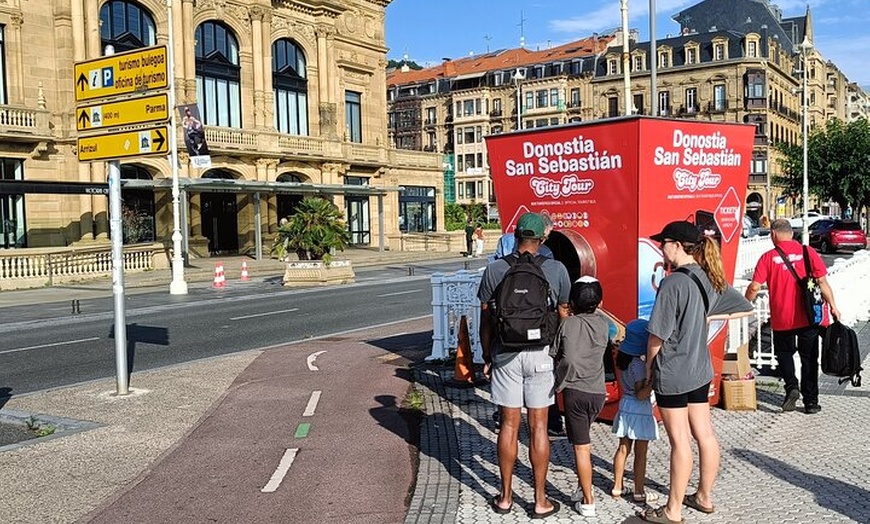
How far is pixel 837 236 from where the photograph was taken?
36656mm

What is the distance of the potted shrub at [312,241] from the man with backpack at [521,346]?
21696 millimetres

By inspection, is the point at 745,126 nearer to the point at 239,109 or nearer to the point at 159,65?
the point at 159,65

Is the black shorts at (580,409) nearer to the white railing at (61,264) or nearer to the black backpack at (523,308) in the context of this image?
the black backpack at (523,308)

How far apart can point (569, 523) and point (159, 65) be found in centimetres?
713

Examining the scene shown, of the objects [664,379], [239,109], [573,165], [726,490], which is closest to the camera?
[664,379]

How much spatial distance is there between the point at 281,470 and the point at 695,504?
3266 mm

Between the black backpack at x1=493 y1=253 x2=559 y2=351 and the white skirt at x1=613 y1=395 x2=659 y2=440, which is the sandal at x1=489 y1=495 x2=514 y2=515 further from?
the black backpack at x1=493 y1=253 x2=559 y2=351

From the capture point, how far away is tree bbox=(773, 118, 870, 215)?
1933 inches

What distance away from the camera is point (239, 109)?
43.2m

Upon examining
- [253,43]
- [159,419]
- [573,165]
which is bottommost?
[159,419]

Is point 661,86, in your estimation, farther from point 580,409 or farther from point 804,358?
point 580,409

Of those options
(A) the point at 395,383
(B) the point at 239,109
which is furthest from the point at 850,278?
(B) the point at 239,109

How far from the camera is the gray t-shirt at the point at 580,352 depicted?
5656mm

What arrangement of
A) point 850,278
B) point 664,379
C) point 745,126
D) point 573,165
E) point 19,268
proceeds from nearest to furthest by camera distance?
point 664,379 → point 573,165 → point 745,126 → point 850,278 → point 19,268
